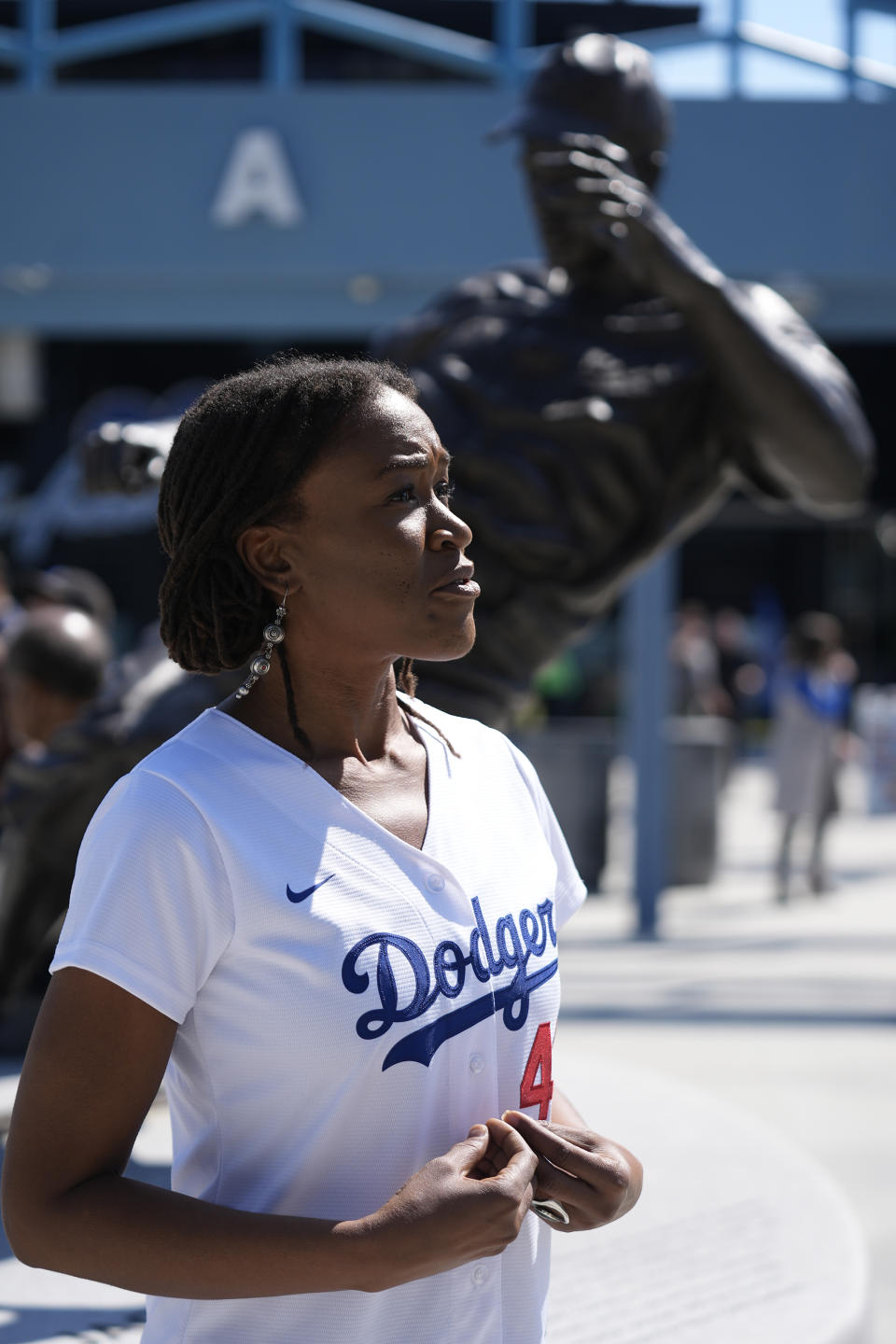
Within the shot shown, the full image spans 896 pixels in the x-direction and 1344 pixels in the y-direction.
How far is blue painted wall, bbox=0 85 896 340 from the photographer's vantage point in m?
7.07

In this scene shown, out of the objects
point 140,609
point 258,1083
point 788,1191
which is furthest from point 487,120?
point 140,609

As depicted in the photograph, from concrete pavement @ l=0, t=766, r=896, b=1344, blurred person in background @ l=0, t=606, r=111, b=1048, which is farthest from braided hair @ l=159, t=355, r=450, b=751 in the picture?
blurred person in background @ l=0, t=606, r=111, b=1048

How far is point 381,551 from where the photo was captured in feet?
4.46

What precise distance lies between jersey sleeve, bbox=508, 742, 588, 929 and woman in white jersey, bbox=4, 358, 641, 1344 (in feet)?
0.35

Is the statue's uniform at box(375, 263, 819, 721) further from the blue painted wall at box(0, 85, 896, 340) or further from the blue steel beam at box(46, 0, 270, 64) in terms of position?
the blue steel beam at box(46, 0, 270, 64)

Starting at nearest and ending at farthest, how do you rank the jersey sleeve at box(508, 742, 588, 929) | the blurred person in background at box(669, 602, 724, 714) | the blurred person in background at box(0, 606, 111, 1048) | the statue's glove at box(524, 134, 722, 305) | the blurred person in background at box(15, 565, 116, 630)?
the jersey sleeve at box(508, 742, 588, 929)
the statue's glove at box(524, 134, 722, 305)
the blurred person in background at box(0, 606, 111, 1048)
the blurred person in background at box(15, 565, 116, 630)
the blurred person in background at box(669, 602, 724, 714)

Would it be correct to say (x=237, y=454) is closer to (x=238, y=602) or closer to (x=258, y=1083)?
(x=238, y=602)

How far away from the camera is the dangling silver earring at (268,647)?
1.40 m

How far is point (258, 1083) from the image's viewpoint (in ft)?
4.19

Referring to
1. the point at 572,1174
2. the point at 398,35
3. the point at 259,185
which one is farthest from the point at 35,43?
the point at 572,1174

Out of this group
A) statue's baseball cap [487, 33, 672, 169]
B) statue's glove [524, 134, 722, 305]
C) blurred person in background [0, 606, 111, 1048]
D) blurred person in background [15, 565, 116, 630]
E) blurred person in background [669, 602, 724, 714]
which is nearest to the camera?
statue's glove [524, 134, 722, 305]

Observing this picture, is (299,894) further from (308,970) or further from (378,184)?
(378,184)

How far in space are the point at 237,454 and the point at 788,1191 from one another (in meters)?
2.25

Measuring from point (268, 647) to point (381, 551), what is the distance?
146 mm
